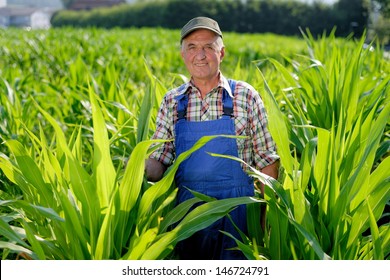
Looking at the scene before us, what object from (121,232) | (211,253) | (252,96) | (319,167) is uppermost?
(252,96)

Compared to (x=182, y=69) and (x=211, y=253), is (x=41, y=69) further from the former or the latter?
(x=211, y=253)

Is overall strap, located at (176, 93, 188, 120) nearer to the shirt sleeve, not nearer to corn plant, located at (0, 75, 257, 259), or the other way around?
the shirt sleeve

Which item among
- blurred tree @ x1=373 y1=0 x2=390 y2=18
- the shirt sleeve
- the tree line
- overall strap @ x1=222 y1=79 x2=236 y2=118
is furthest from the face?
the tree line

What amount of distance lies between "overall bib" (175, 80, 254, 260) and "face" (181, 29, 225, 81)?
0.41ft

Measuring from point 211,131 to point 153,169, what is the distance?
0.94 ft

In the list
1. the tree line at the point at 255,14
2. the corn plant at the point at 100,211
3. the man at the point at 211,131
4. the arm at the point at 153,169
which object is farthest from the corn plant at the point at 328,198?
the tree line at the point at 255,14

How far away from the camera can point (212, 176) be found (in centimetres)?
230

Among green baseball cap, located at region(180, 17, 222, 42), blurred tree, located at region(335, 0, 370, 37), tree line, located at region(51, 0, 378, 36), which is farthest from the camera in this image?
tree line, located at region(51, 0, 378, 36)

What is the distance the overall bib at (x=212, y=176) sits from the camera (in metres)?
2.30

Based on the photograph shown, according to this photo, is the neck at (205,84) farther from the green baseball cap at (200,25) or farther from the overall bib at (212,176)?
the green baseball cap at (200,25)

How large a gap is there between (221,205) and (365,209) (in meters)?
0.46

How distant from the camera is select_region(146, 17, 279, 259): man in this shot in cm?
230
